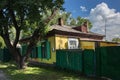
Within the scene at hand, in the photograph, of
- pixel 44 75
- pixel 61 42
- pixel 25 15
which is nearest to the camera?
pixel 44 75

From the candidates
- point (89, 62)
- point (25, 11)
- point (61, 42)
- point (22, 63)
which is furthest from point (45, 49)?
point (89, 62)

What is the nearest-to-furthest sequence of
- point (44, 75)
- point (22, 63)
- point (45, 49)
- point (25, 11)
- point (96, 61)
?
point (96, 61) < point (44, 75) < point (25, 11) < point (22, 63) < point (45, 49)

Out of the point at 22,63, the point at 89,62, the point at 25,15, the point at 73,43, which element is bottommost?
the point at 22,63

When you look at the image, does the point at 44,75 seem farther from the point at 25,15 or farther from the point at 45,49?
the point at 45,49

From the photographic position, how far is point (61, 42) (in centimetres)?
1994

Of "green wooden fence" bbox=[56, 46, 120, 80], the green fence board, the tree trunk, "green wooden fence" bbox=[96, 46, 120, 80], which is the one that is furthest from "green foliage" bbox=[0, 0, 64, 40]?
"green wooden fence" bbox=[96, 46, 120, 80]

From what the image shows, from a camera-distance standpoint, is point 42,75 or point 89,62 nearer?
point 89,62

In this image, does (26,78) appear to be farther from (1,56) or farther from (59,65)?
(1,56)

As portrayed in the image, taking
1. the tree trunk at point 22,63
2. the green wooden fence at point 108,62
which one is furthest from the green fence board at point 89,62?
the tree trunk at point 22,63

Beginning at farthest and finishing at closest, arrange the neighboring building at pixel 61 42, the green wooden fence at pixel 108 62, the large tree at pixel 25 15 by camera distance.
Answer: the neighboring building at pixel 61 42
the large tree at pixel 25 15
the green wooden fence at pixel 108 62

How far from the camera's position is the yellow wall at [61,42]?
64.1ft

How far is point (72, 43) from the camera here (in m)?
21.0

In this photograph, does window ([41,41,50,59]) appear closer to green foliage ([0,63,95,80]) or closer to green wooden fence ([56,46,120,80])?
green wooden fence ([56,46,120,80])

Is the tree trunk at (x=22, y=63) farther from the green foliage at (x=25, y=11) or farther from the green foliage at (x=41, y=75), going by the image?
the green foliage at (x=25, y=11)
